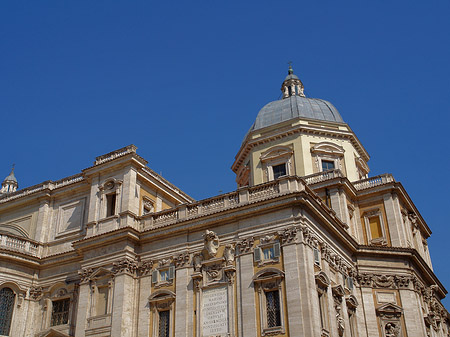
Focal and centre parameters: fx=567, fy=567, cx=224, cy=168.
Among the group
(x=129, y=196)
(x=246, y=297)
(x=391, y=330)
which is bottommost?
(x=391, y=330)

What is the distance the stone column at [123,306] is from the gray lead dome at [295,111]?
58.5 ft

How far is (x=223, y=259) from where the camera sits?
2831 cm

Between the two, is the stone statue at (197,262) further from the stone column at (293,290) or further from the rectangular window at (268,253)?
the stone column at (293,290)

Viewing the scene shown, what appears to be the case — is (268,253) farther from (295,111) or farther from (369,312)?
(295,111)

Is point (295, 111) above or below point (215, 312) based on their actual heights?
above

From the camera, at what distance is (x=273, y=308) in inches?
1032

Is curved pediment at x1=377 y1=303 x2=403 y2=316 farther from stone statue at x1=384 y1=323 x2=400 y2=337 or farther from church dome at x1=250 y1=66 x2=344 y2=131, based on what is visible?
church dome at x1=250 y1=66 x2=344 y2=131

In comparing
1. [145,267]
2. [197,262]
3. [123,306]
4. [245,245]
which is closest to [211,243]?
[197,262]

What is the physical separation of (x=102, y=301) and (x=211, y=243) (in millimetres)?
7065

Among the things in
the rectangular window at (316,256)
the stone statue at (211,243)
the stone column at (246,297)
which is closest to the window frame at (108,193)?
the stone statue at (211,243)

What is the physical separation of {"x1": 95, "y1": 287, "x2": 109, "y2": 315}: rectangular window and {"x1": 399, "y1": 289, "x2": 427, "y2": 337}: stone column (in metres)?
16.9

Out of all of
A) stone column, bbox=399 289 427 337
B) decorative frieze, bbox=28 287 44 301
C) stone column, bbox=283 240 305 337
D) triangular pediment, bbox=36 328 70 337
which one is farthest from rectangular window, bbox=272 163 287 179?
triangular pediment, bbox=36 328 70 337

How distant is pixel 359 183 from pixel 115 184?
52.3 feet

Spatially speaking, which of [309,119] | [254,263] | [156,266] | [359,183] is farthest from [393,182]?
[156,266]
